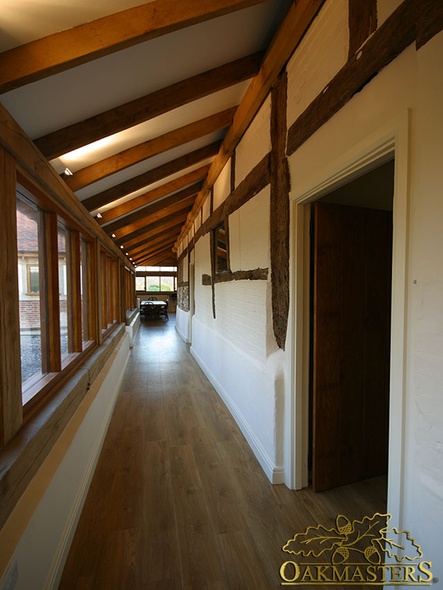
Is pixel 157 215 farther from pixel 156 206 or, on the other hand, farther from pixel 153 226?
pixel 153 226

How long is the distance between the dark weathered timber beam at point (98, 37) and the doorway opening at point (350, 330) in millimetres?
1218

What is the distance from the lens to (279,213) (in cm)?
200

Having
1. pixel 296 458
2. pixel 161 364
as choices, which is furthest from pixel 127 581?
pixel 161 364

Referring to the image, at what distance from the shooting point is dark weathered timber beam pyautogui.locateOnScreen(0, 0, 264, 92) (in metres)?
1.16

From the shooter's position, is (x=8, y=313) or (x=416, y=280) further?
(x=8, y=313)

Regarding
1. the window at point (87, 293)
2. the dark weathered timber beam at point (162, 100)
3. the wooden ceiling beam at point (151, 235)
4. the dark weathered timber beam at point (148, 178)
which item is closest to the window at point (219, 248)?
the dark weathered timber beam at point (148, 178)

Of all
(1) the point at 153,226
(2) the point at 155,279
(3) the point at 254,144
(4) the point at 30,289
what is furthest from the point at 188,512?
(2) the point at 155,279

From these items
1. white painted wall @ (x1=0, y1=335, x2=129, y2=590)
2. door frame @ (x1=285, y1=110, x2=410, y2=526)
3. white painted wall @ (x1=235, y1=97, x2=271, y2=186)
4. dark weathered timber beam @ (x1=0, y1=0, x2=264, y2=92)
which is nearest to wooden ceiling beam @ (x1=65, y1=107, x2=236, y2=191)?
white painted wall @ (x1=235, y1=97, x2=271, y2=186)

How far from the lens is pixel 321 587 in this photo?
1363 mm

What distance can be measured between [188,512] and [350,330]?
5.41ft

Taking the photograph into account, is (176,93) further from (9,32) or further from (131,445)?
(131,445)

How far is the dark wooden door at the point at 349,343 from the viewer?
189 centimetres

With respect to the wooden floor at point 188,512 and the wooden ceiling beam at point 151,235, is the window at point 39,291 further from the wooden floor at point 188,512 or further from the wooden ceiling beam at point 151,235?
the wooden ceiling beam at point 151,235

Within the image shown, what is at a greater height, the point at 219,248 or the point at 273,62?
the point at 273,62
